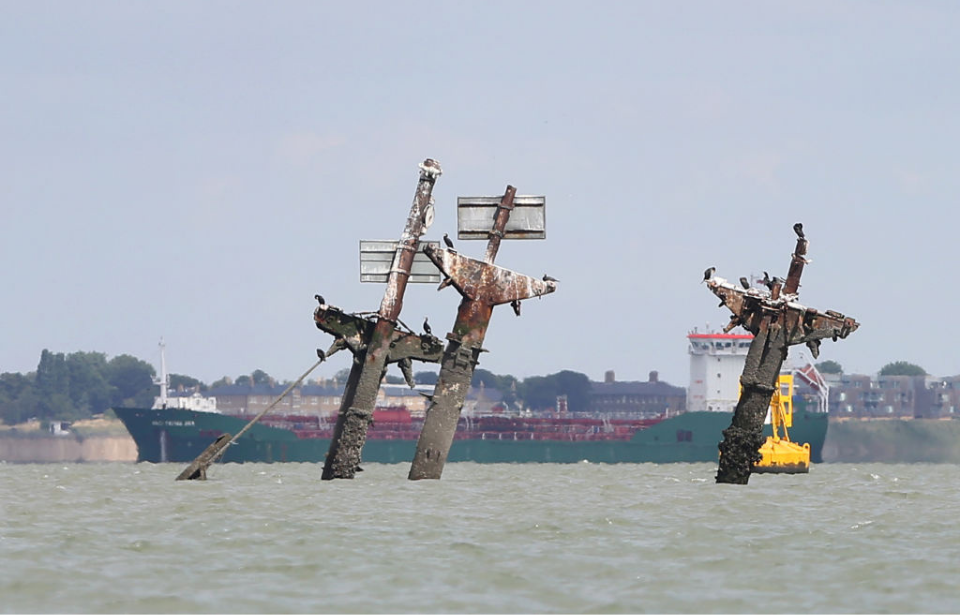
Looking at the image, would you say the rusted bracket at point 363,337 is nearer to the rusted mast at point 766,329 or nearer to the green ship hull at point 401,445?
the rusted mast at point 766,329

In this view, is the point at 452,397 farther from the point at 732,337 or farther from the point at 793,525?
the point at 732,337

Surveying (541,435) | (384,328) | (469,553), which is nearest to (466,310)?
(384,328)

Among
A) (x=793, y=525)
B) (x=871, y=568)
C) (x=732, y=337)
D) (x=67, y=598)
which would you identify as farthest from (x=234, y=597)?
(x=732, y=337)

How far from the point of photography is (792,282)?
137 ft

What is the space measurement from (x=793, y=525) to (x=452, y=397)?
1201 cm

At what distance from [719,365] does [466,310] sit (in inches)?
3169

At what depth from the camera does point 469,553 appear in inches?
932

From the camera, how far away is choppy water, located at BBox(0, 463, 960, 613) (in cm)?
1933

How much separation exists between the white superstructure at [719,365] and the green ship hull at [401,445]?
146 inches

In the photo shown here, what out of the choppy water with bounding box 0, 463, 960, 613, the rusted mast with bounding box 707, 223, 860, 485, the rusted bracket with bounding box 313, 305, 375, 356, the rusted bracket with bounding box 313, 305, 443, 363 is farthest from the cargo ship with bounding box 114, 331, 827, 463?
the choppy water with bounding box 0, 463, 960, 613

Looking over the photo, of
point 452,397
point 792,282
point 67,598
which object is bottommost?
point 67,598

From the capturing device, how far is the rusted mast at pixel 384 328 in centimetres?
3966

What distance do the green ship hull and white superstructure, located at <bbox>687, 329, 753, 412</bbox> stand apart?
371cm

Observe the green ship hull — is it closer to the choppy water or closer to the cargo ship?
the cargo ship
